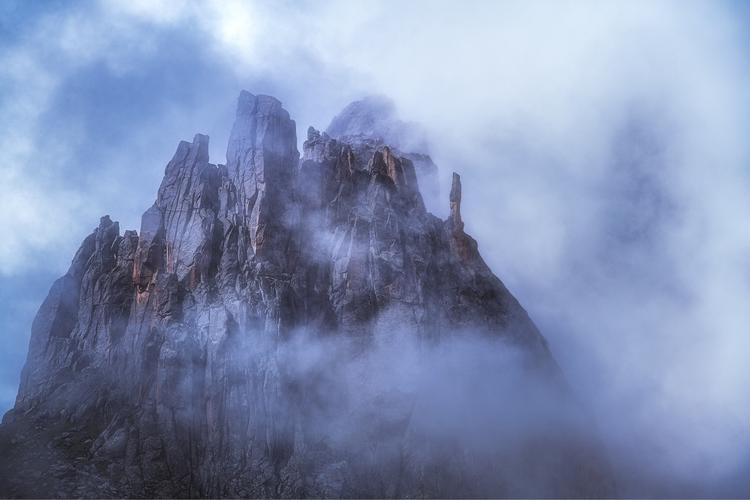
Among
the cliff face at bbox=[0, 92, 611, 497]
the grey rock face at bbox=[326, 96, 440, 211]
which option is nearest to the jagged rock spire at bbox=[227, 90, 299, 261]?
the cliff face at bbox=[0, 92, 611, 497]

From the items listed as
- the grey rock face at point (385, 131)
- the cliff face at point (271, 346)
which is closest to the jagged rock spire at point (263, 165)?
the cliff face at point (271, 346)

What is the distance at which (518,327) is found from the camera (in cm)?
10431

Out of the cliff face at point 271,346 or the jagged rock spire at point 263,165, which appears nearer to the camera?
the cliff face at point 271,346

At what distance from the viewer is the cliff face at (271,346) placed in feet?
267

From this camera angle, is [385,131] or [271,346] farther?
[385,131]

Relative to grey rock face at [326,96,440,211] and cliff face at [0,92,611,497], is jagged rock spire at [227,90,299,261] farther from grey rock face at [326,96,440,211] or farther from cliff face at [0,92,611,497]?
grey rock face at [326,96,440,211]

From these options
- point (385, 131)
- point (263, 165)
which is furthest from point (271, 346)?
point (385, 131)

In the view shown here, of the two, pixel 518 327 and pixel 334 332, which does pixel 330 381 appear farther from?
pixel 518 327

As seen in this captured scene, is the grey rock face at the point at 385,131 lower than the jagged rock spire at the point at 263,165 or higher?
higher

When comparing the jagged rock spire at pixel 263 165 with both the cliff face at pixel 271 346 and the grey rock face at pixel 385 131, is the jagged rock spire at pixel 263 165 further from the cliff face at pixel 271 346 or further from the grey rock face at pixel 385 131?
the grey rock face at pixel 385 131

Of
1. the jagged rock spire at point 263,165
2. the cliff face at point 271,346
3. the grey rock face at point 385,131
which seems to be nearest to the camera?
the cliff face at point 271,346

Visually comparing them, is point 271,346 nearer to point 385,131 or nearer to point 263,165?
point 263,165

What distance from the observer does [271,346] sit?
286 ft

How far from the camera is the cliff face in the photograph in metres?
81.4
